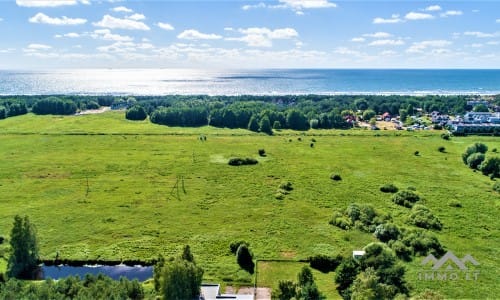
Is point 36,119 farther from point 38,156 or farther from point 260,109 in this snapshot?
point 260,109

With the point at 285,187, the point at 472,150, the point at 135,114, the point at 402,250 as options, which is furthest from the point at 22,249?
the point at 135,114

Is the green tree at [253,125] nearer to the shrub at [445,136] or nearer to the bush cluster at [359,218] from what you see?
the shrub at [445,136]

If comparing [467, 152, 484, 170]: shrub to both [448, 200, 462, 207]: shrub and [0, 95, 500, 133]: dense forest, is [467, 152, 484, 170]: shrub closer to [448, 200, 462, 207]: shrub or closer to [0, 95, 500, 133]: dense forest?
[448, 200, 462, 207]: shrub

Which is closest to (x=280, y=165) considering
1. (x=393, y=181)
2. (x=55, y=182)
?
(x=393, y=181)

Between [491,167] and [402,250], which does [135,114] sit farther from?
[402,250]

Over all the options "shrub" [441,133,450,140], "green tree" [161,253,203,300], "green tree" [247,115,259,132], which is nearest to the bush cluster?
"green tree" [161,253,203,300]

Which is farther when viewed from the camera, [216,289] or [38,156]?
[38,156]
